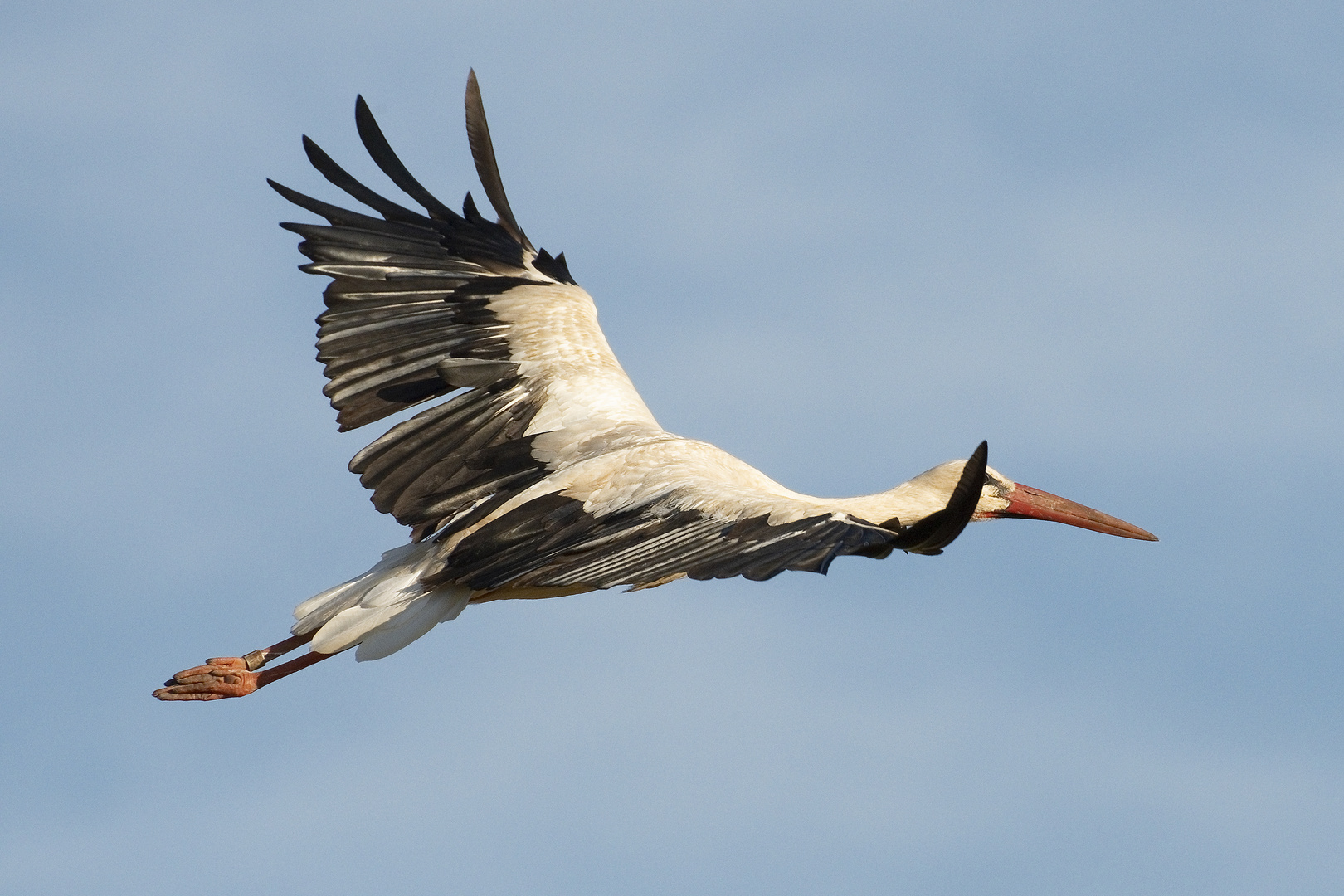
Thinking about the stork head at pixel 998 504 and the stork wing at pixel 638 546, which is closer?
the stork wing at pixel 638 546

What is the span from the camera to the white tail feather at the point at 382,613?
972 cm

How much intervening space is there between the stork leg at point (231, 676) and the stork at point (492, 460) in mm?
Answer: 10

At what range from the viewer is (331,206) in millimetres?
11234

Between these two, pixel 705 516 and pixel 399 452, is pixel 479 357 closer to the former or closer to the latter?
pixel 399 452

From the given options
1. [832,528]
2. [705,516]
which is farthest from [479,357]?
[832,528]

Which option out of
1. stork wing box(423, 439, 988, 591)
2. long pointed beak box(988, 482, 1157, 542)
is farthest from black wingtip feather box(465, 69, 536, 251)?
long pointed beak box(988, 482, 1157, 542)

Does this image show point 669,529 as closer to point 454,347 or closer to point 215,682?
point 454,347

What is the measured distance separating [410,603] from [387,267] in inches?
90.8

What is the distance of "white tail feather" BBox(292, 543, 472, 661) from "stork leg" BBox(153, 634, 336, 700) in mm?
354

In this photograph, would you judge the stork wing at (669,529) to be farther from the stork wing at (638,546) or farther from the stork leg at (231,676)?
the stork leg at (231,676)

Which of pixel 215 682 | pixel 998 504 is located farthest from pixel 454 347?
Result: pixel 998 504

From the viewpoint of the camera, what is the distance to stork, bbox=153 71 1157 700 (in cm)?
898

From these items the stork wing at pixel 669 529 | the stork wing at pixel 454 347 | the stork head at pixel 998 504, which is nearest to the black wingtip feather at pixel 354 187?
the stork wing at pixel 454 347

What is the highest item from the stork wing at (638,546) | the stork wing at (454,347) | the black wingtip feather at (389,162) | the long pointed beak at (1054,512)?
the black wingtip feather at (389,162)
